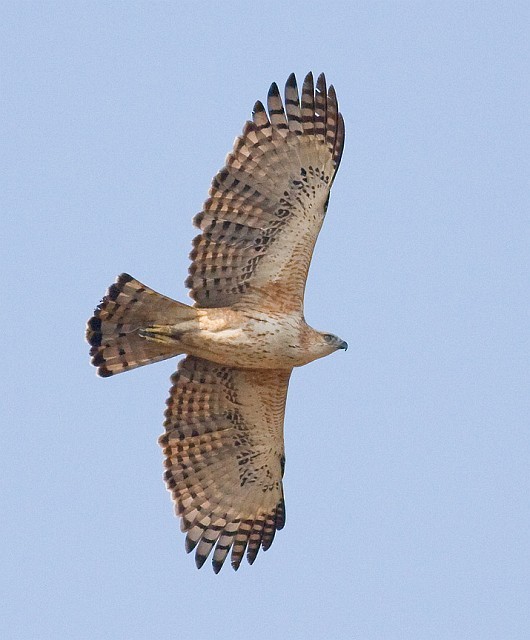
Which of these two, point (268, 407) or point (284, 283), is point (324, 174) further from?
point (268, 407)

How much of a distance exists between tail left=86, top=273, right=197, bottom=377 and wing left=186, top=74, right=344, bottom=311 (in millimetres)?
377

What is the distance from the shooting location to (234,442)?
17094mm

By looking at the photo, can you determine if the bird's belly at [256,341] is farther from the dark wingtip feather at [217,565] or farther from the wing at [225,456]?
the dark wingtip feather at [217,565]

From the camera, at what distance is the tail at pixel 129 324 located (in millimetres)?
16016

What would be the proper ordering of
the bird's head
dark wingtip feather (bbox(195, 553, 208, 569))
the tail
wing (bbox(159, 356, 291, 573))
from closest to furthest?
the tail, the bird's head, wing (bbox(159, 356, 291, 573)), dark wingtip feather (bbox(195, 553, 208, 569))

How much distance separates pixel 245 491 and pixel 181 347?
198 centimetres

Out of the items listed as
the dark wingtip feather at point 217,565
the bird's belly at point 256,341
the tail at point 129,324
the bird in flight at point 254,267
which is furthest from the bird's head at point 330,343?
the dark wingtip feather at point 217,565

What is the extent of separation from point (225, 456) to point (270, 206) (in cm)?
286

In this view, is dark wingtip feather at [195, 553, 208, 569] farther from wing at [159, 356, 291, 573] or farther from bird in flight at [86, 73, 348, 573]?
bird in flight at [86, 73, 348, 573]

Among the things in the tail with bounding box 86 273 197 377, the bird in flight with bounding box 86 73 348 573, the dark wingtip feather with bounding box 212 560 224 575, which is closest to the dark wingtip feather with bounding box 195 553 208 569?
the dark wingtip feather with bounding box 212 560 224 575

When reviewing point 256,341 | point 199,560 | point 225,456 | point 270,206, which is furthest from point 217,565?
point 270,206

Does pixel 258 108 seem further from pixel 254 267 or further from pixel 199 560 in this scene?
pixel 199 560

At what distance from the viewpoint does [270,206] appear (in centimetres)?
1609

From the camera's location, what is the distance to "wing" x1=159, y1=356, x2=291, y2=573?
16719 millimetres
